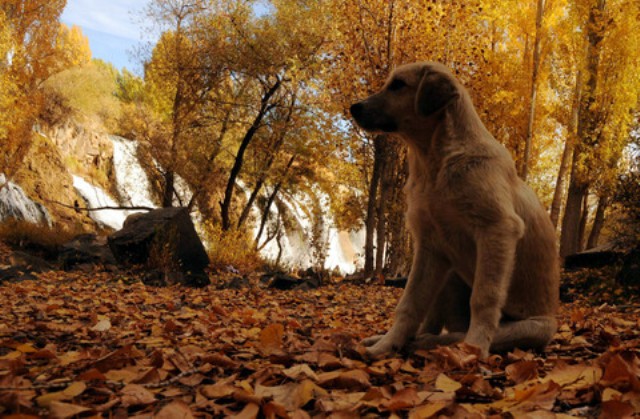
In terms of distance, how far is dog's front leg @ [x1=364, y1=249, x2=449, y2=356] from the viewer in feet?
10.3

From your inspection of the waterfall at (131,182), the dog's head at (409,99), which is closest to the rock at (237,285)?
the dog's head at (409,99)

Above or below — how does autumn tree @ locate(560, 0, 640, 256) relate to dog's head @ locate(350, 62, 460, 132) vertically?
above

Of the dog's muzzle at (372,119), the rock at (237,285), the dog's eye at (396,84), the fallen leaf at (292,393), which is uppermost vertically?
the dog's eye at (396,84)

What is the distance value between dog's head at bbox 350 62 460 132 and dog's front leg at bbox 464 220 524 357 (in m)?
0.80

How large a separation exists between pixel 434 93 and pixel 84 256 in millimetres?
11265

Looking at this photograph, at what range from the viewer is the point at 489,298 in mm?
2760

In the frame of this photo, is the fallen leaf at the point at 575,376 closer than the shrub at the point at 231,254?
Yes

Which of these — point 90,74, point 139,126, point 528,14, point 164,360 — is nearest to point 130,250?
point 164,360

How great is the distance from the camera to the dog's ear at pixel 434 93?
3002 millimetres

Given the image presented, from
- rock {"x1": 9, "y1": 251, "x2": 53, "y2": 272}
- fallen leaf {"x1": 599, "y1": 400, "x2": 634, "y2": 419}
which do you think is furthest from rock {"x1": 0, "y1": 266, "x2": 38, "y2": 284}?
fallen leaf {"x1": 599, "y1": 400, "x2": 634, "y2": 419}

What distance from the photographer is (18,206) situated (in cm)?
1895

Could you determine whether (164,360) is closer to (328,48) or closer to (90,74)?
(328,48)

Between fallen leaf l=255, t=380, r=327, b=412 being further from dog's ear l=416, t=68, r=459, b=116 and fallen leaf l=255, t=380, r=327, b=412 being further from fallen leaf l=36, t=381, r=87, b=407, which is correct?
dog's ear l=416, t=68, r=459, b=116

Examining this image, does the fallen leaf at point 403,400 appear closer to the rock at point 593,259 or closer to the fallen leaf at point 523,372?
the fallen leaf at point 523,372
